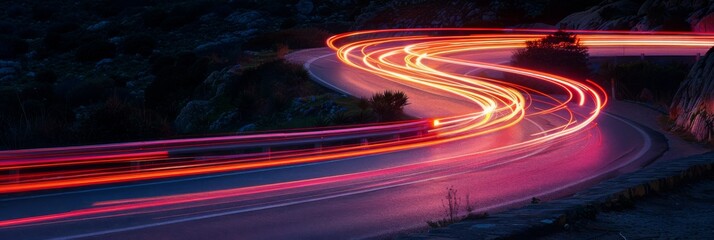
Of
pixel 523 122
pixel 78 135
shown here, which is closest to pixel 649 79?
pixel 523 122

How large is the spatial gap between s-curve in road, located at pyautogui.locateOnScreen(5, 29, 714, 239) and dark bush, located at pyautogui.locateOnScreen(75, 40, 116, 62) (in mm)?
29193

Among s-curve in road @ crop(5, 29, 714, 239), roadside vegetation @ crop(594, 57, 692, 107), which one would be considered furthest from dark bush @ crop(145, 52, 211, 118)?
roadside vegetation @ crop(594, 57, 692, 107)

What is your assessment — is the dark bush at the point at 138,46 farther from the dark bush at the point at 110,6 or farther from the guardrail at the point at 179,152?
the guardrail at the point at 179,152

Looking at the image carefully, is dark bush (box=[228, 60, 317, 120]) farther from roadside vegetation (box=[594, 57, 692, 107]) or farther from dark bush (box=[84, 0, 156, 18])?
dark bush (box=[84, 0, 156, 18])

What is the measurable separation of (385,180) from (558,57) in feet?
81.4

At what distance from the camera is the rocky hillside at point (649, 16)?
47694 mm

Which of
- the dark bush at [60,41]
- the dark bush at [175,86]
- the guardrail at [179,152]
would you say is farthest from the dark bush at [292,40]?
the guardrail at [179,152]

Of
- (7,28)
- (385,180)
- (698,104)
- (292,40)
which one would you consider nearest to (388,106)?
(698,104)

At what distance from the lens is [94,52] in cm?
5762

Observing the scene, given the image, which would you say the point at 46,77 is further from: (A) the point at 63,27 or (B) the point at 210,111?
(A) the point at 63,27

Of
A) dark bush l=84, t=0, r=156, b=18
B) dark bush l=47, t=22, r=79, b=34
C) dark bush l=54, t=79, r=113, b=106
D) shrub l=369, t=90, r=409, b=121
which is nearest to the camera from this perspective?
shrub l=369, t=90, r=409, b=121

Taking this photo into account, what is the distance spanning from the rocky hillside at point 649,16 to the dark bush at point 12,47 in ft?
120

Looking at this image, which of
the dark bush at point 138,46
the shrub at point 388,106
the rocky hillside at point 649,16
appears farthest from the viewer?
the dark bush at point 138,46

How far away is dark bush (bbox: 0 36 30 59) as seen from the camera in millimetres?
59656
